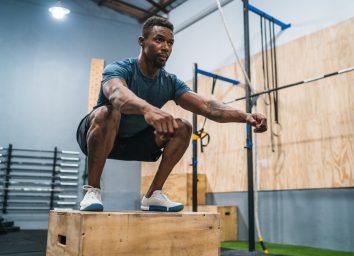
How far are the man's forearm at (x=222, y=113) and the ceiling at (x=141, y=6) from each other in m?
4.74

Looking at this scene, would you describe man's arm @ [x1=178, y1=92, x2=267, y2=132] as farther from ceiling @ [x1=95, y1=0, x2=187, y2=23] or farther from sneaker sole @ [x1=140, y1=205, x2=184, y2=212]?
ceiling @ [x1=95, y1=0, x2=187, y2=23]

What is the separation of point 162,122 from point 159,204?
72 cm

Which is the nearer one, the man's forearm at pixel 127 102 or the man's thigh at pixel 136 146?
the man's forearm at pixel 127 102

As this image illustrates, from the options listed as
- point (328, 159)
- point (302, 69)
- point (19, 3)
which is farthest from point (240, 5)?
A: point (19, 3)

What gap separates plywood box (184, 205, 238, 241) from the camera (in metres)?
3.93

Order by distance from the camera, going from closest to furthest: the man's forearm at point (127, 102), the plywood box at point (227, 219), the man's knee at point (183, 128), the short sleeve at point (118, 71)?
1. the man's forearm at point (127, 102)
2. the short sleeve at point (118, 71)
3. the man's knee at point (183, 128)
4. the plywood box at point (227, 219)

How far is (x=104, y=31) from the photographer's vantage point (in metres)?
6.51

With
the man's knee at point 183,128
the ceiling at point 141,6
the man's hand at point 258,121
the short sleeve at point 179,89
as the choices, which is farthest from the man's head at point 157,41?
the ceiling at point 141,6

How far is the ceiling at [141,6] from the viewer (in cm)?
637

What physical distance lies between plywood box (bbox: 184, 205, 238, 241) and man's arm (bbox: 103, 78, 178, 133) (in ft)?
8.65

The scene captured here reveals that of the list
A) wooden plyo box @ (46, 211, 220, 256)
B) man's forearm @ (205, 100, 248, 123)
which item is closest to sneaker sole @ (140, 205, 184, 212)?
wooden plyo box @ (46, 211, 220, 256)

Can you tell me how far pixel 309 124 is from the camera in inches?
142

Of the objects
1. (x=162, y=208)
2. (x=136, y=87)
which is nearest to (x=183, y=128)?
(x=136, y=87)

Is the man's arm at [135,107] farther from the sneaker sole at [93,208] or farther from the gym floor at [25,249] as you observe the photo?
the gym floor at [25,249]
